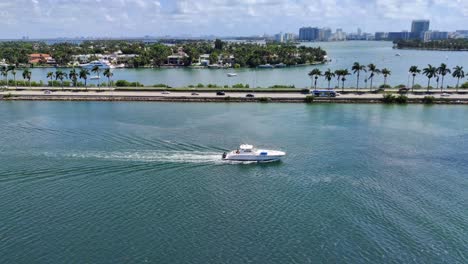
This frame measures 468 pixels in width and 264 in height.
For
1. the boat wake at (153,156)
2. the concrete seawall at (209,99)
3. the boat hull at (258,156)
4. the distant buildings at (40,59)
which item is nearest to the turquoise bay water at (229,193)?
the boat wake at (153,156)

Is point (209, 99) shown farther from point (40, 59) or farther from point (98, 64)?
point (40, 59)

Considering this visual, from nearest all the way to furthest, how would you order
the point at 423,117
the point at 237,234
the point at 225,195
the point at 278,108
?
the point at 237,234 < the point at 225,195 < the point at 423,117 < the point at 278,108

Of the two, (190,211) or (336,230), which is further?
(190,211)

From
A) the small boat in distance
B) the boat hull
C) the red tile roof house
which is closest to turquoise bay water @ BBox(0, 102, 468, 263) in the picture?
the boat hull

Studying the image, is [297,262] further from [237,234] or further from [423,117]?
[423,117]

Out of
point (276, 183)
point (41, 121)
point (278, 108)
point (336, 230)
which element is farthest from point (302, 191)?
point (41, 121)

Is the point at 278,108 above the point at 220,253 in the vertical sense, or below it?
above

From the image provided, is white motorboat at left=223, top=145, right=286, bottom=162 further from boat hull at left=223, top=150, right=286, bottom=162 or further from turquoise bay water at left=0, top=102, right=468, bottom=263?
turquoise bay water at left=0, top=102, right=468, bottom=263

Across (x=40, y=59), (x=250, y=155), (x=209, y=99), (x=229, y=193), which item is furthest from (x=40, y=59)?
(x=229, y=193)
